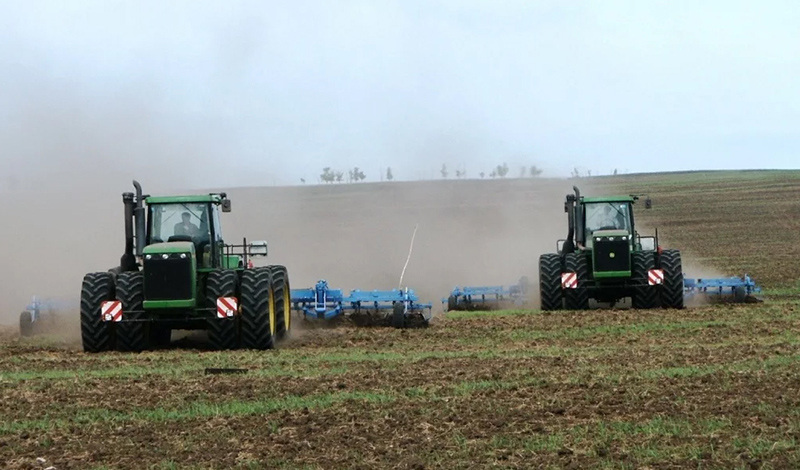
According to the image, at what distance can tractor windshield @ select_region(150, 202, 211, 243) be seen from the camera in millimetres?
18188

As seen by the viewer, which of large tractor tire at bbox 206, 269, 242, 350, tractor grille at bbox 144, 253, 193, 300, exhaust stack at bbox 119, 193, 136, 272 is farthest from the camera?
exhaust stack at bbox 119, 193, 136, 272

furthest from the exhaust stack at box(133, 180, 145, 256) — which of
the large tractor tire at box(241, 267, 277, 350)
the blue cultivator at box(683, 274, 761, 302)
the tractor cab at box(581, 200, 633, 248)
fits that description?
the blue cultivator at box(683, 274, 761, 302)

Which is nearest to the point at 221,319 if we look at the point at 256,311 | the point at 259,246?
the point at 256,311

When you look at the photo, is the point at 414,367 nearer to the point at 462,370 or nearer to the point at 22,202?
the point at 462,370

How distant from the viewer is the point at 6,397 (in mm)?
12609

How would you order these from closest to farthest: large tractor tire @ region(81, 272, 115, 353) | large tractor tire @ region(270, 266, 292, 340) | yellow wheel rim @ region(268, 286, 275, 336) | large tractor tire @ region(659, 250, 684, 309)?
large tractor tire @ region(81, 272, 115, 353) → yellow wheel rim @ region(268, 286, 275, 336) → large tractor tire @ region(270, 266, 292, 340) → large tractor tire @ region(659, 250, 684, 309)

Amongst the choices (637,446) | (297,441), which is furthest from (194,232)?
(637,446)

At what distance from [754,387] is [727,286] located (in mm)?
14786

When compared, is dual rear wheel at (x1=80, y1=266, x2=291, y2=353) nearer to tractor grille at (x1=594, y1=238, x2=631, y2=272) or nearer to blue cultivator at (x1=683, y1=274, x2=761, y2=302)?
tractor grille at (x1=594, y1=238, x2=631, y2=272)

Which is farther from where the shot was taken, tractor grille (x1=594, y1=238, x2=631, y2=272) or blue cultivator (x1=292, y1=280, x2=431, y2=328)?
tractor grille (x1=594, y1=238, x2=631, y2=272)

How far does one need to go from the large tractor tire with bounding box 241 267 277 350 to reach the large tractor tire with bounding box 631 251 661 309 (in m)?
10.1

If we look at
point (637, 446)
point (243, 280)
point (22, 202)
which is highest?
point (22, 202)

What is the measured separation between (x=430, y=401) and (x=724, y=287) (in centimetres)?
1661

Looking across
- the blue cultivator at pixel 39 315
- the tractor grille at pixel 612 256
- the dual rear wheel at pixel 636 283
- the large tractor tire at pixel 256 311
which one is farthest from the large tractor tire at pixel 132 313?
the tractor grille at pixel 612 256
